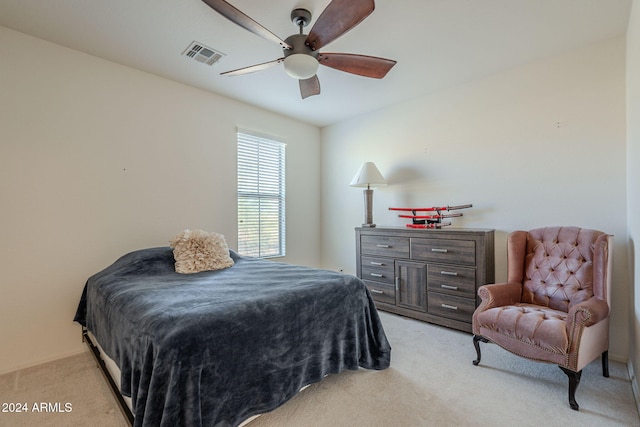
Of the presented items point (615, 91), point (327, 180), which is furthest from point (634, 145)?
point (327, 180)

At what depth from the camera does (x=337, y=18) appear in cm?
173

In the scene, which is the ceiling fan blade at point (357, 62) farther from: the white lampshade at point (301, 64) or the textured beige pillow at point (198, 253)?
the textured beige pillow at point (198, 253)

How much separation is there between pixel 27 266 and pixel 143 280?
103 centimetres

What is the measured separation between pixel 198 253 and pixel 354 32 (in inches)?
91.0

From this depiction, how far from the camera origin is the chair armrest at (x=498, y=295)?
2250mm

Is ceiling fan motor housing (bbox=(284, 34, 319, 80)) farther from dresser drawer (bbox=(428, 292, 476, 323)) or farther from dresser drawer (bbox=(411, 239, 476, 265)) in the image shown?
dresser drawer (bbox=(428, 292, 476, 323))

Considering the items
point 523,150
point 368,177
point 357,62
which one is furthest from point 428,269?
point 357,62

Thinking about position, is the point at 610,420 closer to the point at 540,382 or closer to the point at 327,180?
the point at 540,382

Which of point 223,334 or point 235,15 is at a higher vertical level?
point 235,15

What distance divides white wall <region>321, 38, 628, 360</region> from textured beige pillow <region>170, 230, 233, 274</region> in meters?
2.24

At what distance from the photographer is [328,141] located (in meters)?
4.69

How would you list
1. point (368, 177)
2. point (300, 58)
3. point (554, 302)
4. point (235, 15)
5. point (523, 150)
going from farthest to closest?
point (368, 177) < point (523, 150) < point (554, 302) < point (300, 58) < point (235, 15)

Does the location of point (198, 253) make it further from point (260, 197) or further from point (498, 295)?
point (498, 295)

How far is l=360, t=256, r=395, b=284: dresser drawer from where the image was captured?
336cm
